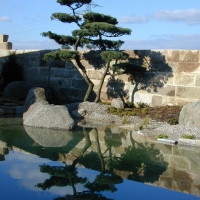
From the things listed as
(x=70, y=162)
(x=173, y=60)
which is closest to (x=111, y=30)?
(x=173, y=60)

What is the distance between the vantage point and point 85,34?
9594 mm

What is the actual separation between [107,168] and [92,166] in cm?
20

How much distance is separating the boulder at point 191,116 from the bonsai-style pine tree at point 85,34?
2546mm

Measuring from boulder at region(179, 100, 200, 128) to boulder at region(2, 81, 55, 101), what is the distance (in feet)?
15.6

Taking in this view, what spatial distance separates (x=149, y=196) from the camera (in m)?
4.25

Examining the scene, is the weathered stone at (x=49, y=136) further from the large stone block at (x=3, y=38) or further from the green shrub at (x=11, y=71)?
the large stone block at (x=3, y=38)

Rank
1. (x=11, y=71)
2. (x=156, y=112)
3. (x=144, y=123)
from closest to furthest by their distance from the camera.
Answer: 1. (x=144, y=123)
2. (x=156, y=112)
3. (x=11, y=71)

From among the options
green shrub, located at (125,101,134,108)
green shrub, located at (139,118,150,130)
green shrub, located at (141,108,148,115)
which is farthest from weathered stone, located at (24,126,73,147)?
green shrub, located at (125,101,134,108)

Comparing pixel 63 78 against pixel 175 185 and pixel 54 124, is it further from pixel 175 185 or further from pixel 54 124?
pixel 175 185

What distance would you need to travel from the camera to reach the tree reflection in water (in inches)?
175

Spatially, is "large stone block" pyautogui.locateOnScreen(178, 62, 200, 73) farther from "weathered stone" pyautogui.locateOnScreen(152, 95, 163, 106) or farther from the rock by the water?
the rock by the water

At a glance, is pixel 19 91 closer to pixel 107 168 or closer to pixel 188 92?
pixel 188 92

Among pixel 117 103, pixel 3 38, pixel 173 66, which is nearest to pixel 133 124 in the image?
pixel 117 103

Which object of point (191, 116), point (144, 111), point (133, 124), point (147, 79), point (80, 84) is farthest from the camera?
point (80, 84)
